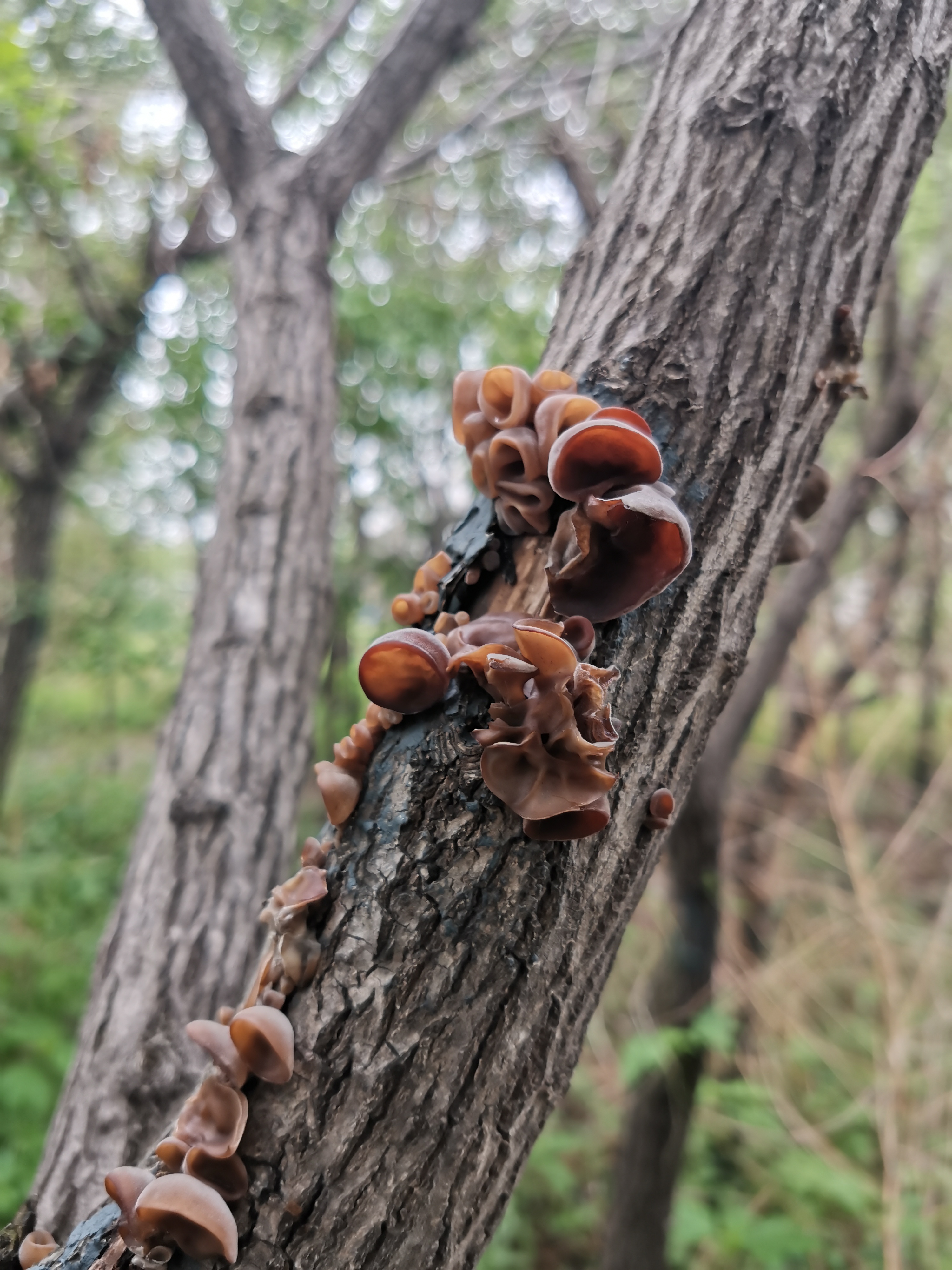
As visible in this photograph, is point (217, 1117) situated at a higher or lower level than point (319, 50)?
lower

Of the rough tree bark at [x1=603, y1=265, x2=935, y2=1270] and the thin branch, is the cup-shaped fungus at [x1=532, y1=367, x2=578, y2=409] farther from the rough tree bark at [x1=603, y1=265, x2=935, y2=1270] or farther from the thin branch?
the thin branch

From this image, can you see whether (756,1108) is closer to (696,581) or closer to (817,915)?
(817,915)

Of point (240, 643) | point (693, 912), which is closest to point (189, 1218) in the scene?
point (240, 643)

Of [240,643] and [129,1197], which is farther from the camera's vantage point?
[240,643]

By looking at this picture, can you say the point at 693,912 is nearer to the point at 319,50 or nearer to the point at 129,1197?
the point at 129,1197

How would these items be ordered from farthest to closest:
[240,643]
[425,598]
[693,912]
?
[693,912], [240,643], [425,598]

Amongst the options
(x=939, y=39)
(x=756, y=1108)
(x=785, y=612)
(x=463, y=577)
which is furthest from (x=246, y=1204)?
(x=756, y=1108)
